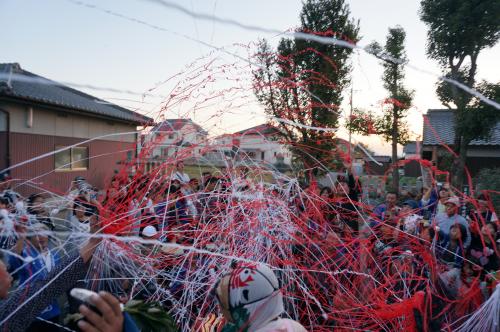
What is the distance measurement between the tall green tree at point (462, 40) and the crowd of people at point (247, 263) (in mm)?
7088

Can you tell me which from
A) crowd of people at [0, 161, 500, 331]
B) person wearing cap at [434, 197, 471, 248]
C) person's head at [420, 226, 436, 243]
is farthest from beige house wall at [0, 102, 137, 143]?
person wearing cap at [434, 197, 471, 248]

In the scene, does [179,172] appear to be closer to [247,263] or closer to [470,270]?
[247,263]

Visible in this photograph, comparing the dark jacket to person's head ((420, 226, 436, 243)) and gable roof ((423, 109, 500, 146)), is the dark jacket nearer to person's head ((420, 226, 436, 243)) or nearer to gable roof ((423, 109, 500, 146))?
person's head ((420, 226, 436, 243))

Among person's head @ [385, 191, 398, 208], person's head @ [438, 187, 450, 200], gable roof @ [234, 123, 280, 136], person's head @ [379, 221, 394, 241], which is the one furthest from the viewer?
person's head @ [385, 191, 398, 208]

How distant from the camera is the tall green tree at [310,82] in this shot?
3.92 metres

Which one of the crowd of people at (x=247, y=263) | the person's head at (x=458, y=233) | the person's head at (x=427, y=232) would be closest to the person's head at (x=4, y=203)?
the crowd of people at (x=247, y=263)

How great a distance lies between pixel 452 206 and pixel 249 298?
4.20 meters

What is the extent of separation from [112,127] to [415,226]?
14270 millimetres

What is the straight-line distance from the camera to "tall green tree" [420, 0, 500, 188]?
9805mm

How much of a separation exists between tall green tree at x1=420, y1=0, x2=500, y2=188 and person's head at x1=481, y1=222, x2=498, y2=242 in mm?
6514

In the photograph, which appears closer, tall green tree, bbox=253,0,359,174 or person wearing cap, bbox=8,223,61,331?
person wearing cap, bbox=8,223,61,331

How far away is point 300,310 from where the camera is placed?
308cm

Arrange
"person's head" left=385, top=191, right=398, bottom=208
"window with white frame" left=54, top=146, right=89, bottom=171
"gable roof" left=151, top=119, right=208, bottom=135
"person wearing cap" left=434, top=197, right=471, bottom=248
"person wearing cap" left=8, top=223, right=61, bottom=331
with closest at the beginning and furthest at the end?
"person wearing cap" left=8, top=223, right=61, bottom=331, "gable roof" left=151, top=119, right=208, bottom=135, "person wearing cap" left=434, top=197, right=471, bottom=248, "person's head" left=385, top=191, right=398, bottom=208, "window with white frame" left=54, top=146, right=89, bottom=171

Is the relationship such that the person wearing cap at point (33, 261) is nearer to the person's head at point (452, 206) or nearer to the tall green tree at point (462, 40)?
the person's head at point (452, 206)
